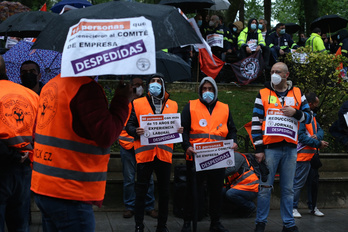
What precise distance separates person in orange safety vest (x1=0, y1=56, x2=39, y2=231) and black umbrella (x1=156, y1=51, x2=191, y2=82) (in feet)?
10.7

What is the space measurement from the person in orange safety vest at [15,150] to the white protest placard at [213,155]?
2.69 meters

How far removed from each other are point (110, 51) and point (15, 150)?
1.83 m

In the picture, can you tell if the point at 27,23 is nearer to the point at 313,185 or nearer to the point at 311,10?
the point at 313,185

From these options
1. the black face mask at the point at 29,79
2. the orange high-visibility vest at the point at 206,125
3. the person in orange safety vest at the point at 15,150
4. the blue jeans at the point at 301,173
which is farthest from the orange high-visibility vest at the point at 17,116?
the blue jeans at the point at 301,173

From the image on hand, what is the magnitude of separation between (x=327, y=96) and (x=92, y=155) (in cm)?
913

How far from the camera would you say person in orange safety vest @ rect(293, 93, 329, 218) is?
26.7ft

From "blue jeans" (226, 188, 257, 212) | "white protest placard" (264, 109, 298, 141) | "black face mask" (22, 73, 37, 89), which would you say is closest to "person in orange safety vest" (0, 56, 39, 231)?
"black face mask" (22, 73, 37, 89)

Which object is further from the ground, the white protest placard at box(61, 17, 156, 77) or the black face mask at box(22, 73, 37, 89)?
the white protest placard at box(61, 17, 156, 77)

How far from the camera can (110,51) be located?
3.13 metres

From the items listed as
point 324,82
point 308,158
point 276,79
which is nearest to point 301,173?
point 308,158

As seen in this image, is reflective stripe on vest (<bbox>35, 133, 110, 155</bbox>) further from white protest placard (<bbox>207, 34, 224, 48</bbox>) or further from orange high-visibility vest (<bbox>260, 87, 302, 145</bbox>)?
→ white protest placard (<bbox>207, 34, 224, 48</bbox>)

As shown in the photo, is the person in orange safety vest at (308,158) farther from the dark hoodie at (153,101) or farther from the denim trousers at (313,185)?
the dark hoodie at (153,101)

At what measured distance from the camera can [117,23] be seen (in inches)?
128

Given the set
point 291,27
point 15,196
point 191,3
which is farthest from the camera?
point 291,27
